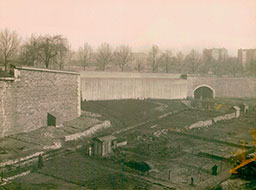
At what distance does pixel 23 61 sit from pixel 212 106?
27.8 meters

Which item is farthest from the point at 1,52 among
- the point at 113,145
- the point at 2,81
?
the point at 113,145

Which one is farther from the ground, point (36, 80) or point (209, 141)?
point (36, 80)

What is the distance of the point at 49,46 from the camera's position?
3491 centimetres

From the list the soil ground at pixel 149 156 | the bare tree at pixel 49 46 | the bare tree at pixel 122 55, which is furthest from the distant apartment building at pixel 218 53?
the bare tree at pixel 49 46

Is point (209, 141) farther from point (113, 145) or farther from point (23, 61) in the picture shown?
point (23, 61)

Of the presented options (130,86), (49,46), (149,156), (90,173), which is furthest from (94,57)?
(90,173)

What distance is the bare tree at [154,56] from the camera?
56031 millimetres

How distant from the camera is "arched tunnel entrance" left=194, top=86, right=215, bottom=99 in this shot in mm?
53900

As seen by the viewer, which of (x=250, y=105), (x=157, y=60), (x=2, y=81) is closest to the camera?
(x=2, y=81)

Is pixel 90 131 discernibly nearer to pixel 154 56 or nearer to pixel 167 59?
pixel 154 56

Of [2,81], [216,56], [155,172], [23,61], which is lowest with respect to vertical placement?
[155,172]

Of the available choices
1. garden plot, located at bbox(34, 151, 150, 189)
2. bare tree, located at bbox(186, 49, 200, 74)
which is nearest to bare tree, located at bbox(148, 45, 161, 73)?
bare tree, located at bbox(186, 49, 200, 74)

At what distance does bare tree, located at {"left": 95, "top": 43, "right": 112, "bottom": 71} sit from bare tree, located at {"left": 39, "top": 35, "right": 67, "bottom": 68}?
1257cm

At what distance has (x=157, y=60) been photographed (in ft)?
189
